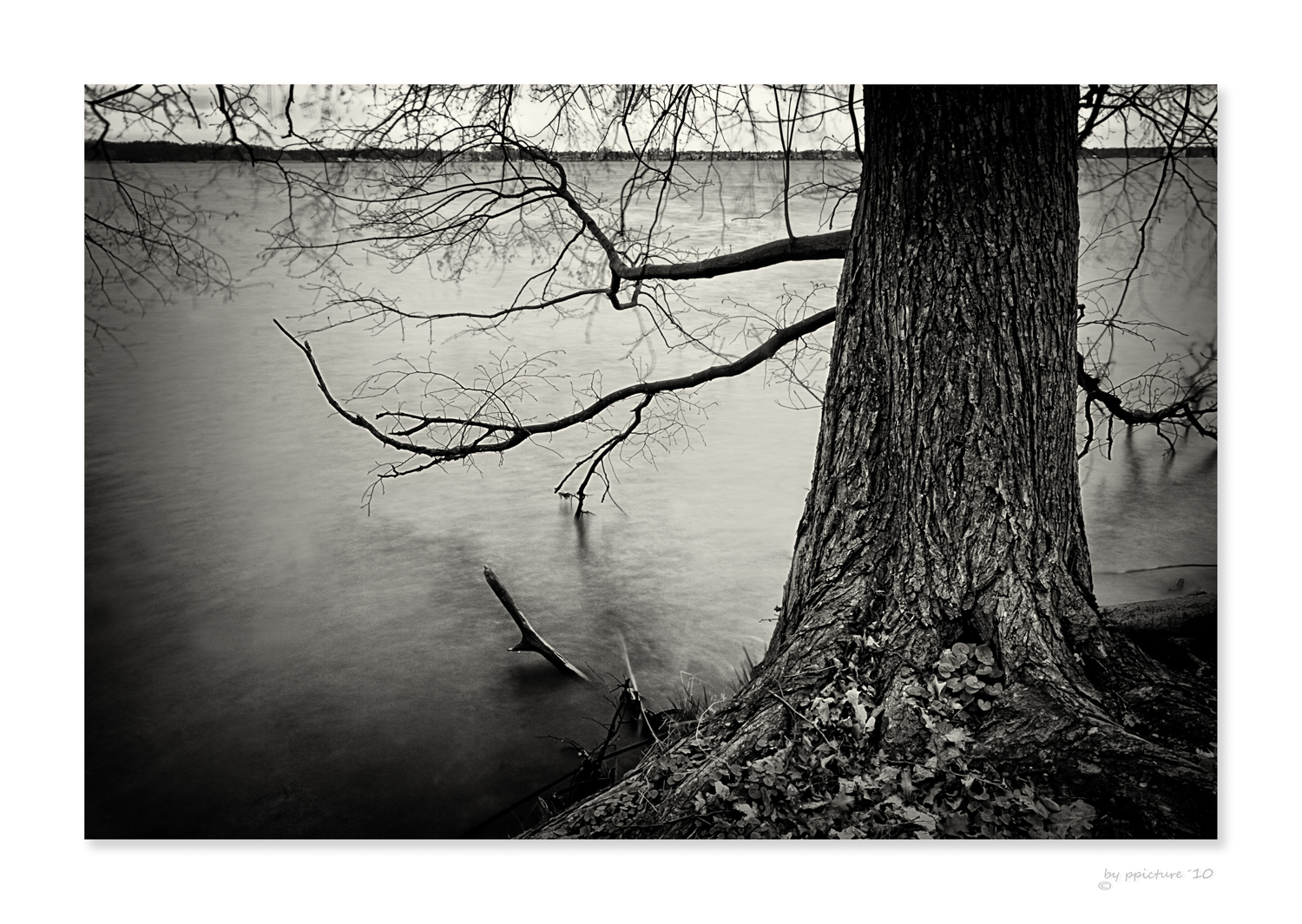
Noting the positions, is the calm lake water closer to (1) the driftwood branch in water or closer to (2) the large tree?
(1) the driftwood branch in water

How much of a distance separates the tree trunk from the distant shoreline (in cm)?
23

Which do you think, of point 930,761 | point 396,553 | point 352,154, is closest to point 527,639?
point 396,553

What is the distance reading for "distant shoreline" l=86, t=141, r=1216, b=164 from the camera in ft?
5.79

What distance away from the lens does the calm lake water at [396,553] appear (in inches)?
70.6

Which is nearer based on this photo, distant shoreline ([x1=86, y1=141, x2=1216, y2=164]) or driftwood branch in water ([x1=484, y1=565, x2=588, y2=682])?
distant shoreline ([x1=86, y1=141, x2=1216, y2=164])

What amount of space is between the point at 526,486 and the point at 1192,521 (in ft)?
5.07

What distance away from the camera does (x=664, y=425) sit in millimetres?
2172

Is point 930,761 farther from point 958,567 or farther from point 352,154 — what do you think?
point 352,154

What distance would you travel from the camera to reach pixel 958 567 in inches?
66.1

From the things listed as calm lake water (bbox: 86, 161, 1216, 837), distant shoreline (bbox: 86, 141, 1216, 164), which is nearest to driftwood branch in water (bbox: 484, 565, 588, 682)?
calm lake water (bbox: 86, 161, 1216, 837)

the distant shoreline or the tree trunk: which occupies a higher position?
the distant shoreline

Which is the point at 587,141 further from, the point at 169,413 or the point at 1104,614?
the point at 1104,614
